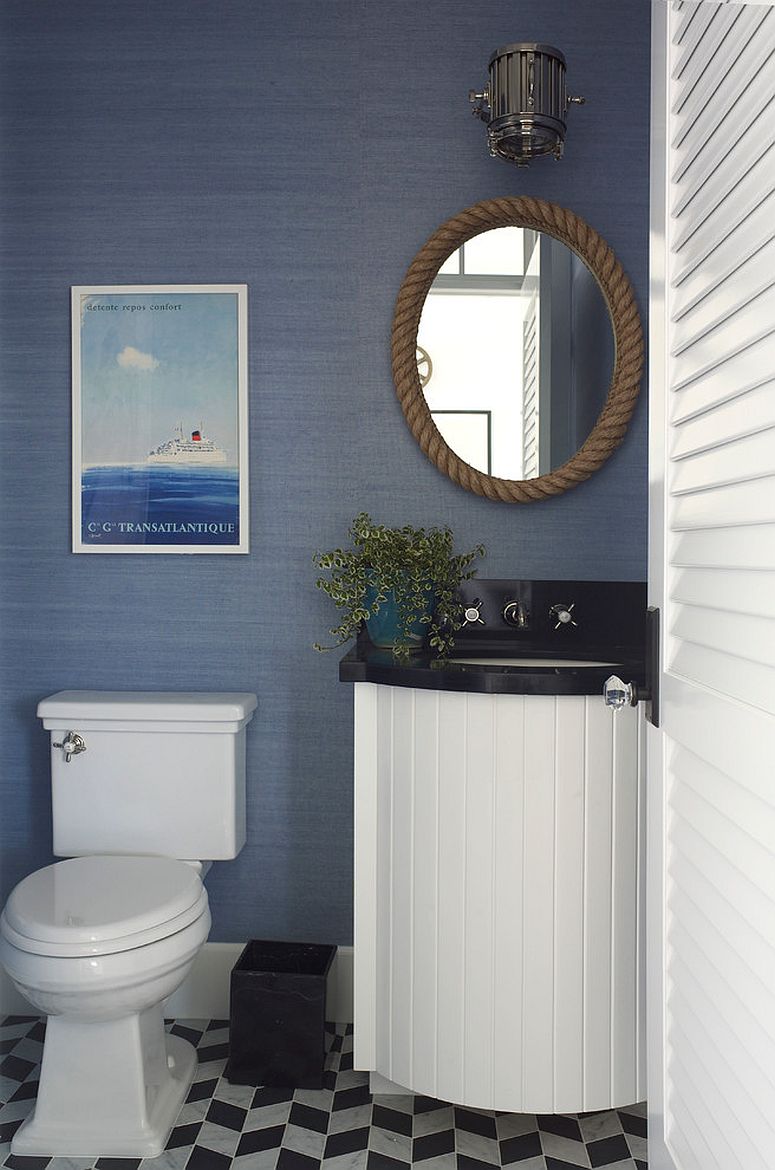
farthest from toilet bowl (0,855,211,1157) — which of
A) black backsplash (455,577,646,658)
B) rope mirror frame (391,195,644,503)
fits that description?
rope mirror frame (391,195,644,503)

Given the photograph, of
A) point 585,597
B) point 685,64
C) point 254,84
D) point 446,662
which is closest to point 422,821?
point 446,662

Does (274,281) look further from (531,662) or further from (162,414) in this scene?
(531,662)

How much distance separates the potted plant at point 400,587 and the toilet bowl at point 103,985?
656 mm

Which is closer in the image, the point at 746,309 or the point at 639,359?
the point at 746,309

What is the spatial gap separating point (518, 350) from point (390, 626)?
73 cm

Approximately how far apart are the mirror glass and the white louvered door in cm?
113

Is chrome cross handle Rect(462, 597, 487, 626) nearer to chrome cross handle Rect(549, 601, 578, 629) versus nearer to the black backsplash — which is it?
the black backsplash

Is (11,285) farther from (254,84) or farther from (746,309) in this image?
(746,309)

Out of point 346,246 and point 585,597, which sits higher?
point 346,246

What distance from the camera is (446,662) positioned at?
1947 mm

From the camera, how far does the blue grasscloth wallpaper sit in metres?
2.33

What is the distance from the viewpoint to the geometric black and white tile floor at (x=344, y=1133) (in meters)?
1.86

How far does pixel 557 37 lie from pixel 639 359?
784 mm

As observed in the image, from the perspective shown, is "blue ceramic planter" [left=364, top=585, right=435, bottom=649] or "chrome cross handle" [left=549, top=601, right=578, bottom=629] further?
"chrome cross handle" [left=549, top=601, right=578, bottom=629]
